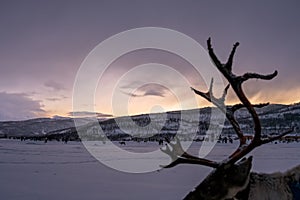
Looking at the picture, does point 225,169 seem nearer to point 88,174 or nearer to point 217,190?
point 217,190

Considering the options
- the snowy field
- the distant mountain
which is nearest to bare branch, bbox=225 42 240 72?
the snowy field

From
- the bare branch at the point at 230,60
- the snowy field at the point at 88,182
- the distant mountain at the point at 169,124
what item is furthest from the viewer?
the distant mountain at the point at 169,124

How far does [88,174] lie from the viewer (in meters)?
9.63

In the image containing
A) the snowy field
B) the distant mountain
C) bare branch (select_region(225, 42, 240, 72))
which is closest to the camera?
bare branch (select_region(225, 42, 240, 72))

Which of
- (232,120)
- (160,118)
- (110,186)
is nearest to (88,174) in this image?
(110,186)

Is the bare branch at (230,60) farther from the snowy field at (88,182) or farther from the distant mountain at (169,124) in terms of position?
the distant mountain at (169,124)

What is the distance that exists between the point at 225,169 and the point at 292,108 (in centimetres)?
11823

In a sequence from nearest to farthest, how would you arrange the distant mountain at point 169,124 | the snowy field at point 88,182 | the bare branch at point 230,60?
the bare branch at point 230,60, the snowy field at point 88,182, the distant mountain at point 169,124

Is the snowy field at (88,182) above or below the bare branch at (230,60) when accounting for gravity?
below

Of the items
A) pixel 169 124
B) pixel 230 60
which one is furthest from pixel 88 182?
pixel 169 124

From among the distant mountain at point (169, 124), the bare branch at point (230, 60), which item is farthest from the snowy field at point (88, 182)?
the distant mountain at point (169, 124)

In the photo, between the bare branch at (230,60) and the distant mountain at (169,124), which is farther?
the distant mountain at (169,124)

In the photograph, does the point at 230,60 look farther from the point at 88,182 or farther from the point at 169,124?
the point at 169,124

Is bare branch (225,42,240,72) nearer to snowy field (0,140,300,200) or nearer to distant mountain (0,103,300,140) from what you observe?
snowy field (0,140,300,200)
